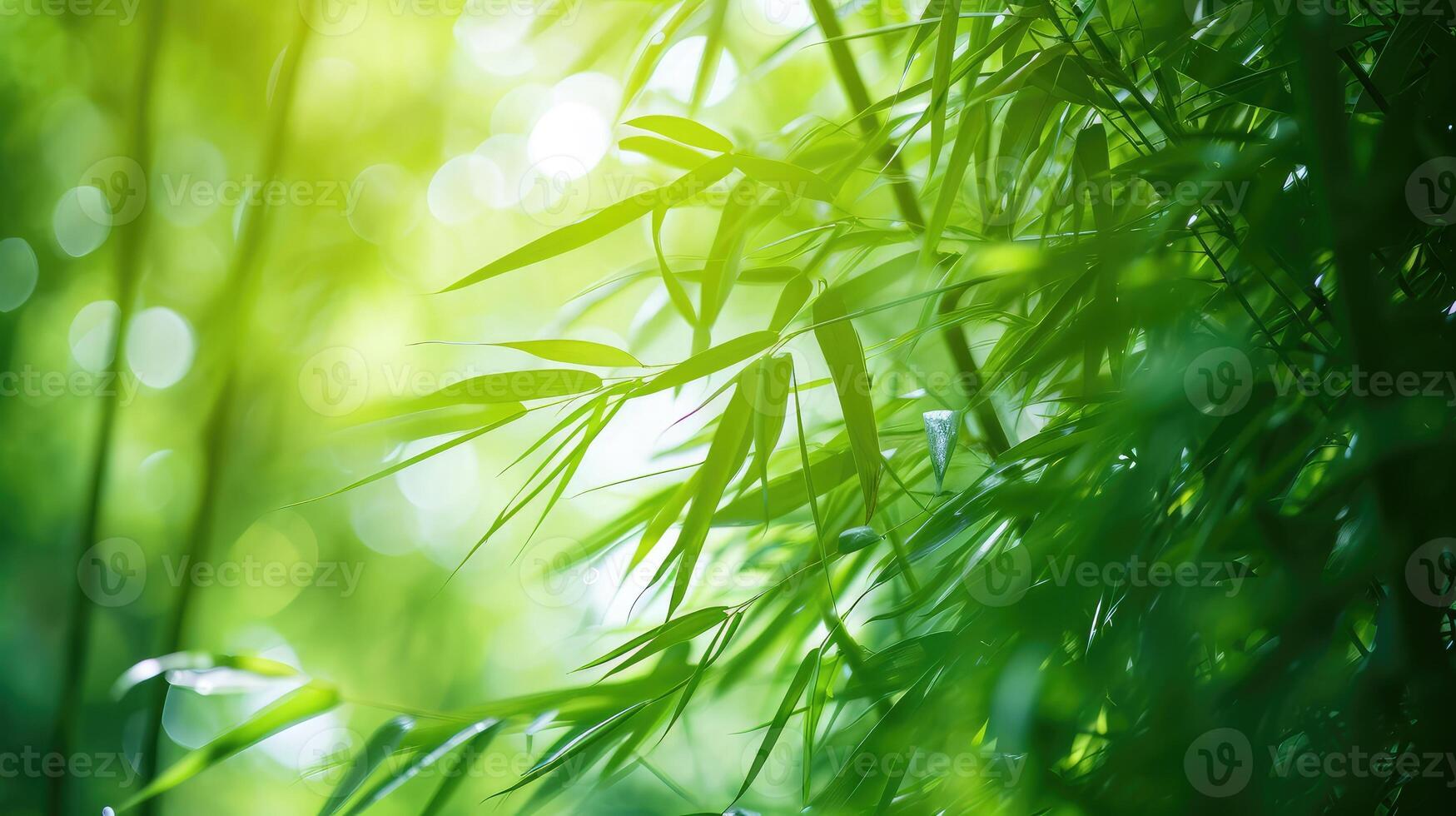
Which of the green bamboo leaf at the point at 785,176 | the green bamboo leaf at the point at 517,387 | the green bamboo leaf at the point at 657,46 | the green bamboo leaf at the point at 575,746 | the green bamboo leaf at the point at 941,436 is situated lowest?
the green bamboo leaf at the point at 575,746

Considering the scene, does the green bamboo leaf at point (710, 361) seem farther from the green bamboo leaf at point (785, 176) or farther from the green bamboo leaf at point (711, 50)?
the green bamboo leaf at point (711, 50)

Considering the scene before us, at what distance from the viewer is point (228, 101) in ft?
2.88

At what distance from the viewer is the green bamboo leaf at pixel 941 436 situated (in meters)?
0.29

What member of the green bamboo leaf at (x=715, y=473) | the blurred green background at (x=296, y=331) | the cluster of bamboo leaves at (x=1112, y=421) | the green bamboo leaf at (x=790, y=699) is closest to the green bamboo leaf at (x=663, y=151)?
the cluster of bamboo leaves at (x=1112, y=421)

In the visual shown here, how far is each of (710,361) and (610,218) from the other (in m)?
0.08

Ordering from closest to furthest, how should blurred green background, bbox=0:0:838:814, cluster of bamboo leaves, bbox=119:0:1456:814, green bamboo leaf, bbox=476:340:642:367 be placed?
cluster of bamboo leaves, bbox=119:0:1456:814 < green bamboo leaf, bbox=476:340:642:367 < blurred green background, bbox=0:0:838:814

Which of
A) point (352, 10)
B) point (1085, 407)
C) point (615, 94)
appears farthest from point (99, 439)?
point (1085, 407)

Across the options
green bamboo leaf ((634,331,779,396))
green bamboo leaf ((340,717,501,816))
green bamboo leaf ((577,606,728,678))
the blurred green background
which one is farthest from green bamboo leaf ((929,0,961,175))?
the blurred green background

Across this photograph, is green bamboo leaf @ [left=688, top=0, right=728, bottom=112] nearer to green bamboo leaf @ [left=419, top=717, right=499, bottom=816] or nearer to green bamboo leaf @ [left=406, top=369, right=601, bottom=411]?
green bamboo leaf @ [left=406, top=369, right=601, bottom=411]

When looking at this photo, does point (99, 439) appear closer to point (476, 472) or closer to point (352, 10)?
point (476, 472)

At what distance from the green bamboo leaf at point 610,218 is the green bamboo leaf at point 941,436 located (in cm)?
13

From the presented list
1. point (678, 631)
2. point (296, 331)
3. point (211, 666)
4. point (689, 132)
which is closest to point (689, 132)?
point (689, 132)

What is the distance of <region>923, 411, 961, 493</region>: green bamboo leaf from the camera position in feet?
0.97

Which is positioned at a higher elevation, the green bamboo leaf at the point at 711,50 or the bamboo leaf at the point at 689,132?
the green bamboo leaf at the point at 711,50
